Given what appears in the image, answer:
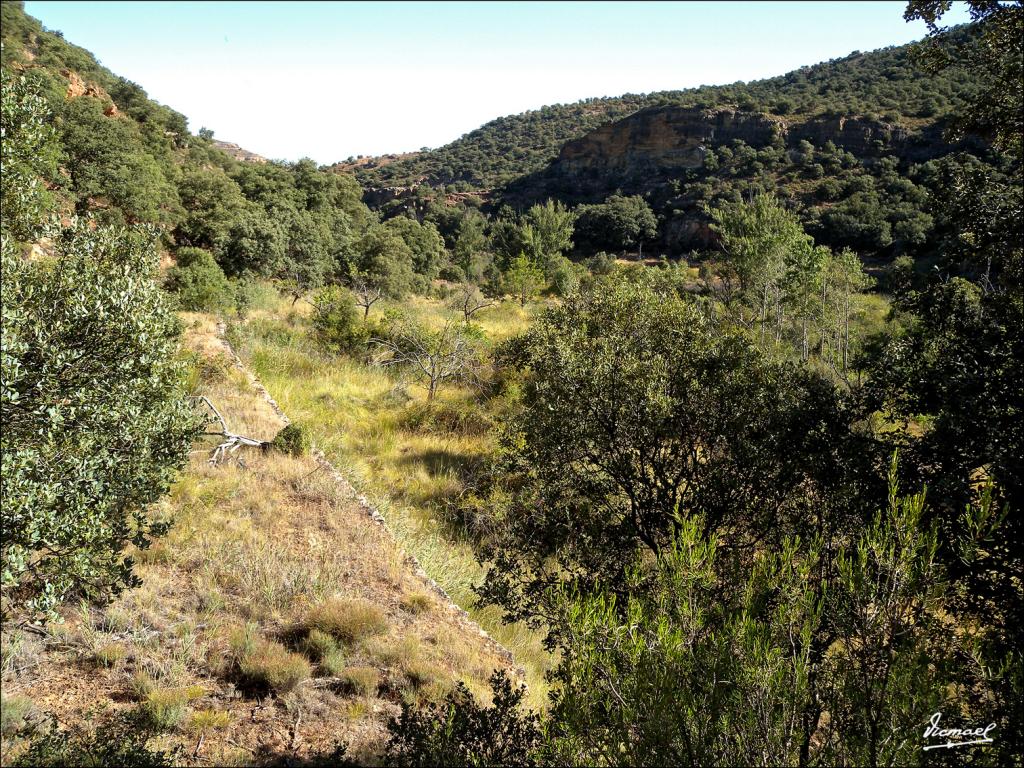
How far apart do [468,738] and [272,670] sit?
2511 millimetres

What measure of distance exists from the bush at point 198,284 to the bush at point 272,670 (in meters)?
14.8

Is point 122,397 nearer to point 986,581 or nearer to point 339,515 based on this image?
point 339,515

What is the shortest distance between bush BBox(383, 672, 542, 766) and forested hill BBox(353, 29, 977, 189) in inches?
2156

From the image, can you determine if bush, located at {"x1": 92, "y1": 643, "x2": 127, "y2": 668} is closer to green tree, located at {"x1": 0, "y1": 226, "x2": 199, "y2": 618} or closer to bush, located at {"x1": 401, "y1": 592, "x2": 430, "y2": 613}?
green tree, located at {"x1": 0, "y1": 226, "x2": 199, "y2": 618}

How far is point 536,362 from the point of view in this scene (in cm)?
826

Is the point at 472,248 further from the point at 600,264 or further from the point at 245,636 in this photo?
the point at 245,636

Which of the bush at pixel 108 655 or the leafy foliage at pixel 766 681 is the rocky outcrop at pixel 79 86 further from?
the leafy foliage at pixel 766 681

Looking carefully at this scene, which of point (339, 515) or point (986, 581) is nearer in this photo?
point (986, 581)

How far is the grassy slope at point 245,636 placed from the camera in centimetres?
502

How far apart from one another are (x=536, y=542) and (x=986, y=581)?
4.35m

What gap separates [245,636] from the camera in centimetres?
602

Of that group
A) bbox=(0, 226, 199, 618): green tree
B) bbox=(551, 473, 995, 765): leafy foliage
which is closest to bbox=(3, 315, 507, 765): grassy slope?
bbox=(0, 226, 199, 618): green tree

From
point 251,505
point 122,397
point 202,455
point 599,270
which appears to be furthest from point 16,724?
point 599,270

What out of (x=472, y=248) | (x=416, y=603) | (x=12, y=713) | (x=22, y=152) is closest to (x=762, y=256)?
(x=416, y=603)
